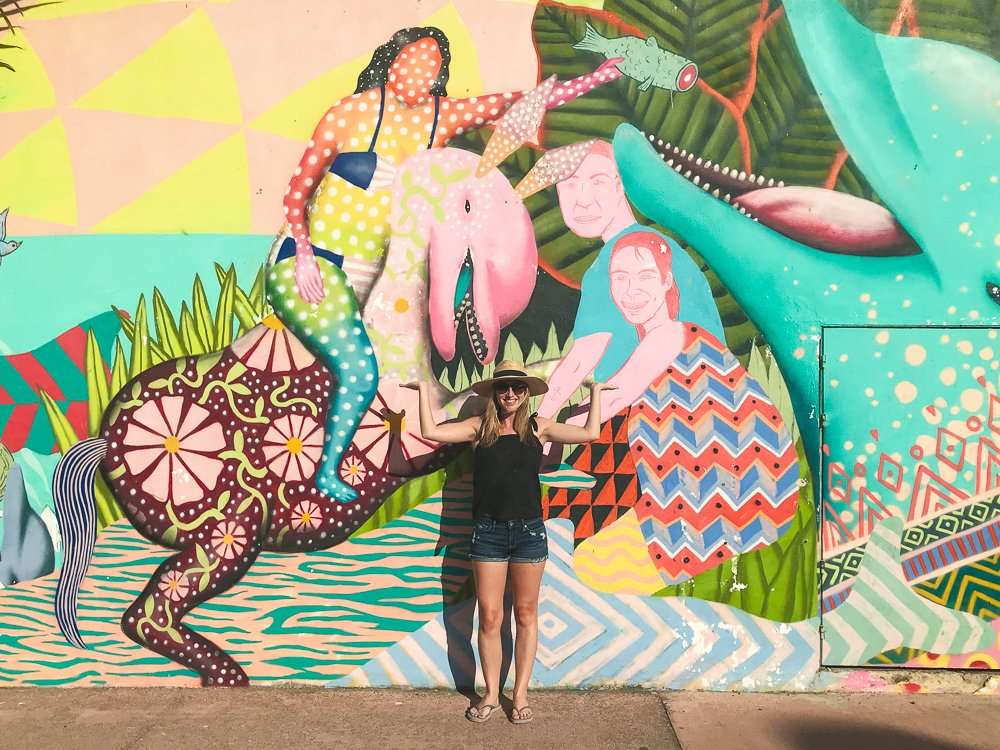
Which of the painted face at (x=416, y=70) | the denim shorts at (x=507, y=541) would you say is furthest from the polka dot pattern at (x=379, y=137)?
the denim shorts at (x=507, y=541)

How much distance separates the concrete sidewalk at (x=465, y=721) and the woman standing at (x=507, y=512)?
11.0 inches

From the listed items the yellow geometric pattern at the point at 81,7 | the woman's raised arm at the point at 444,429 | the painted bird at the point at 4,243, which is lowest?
the woman's raised arm at the point at 444,429

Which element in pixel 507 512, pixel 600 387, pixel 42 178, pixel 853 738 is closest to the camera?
pixel 853 738

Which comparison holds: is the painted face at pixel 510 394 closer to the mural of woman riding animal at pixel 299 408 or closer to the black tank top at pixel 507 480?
the black tank top at pixel 507 480

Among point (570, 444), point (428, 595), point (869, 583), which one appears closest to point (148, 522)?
point (428, 595)

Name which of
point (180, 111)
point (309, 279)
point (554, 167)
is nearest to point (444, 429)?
point (309, 279)

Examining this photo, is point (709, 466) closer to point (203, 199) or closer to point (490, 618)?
point (490, 618)

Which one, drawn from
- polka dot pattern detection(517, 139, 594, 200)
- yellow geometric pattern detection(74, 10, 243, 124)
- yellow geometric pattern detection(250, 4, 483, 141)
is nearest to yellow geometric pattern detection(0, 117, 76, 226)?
yellow geometric pattern detection(74, 10, 243, 124)

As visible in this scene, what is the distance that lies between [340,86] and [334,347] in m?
1.51

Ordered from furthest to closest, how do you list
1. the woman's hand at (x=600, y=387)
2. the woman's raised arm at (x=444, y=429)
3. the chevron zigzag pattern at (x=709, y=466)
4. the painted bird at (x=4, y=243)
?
the painted bird at (x=4, y=243), the chevron zigzag pattern at (x=709, y=466), the woman's hand at (x=600, y=387), the woman's raised arm at (x=444, y=429)

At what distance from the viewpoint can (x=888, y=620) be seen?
468 cm

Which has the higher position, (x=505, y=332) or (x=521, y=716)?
(x=505, y=332)

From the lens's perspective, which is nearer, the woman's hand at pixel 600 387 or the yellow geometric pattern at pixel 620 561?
the woman's hand at pixel 600 387

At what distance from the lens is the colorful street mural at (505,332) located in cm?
468
